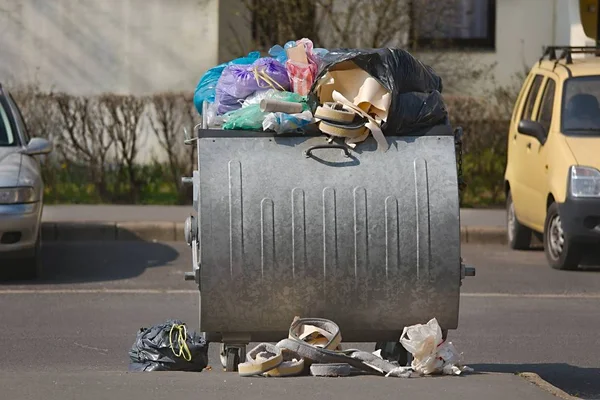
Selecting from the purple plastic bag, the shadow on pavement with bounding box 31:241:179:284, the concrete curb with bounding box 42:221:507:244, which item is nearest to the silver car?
the shadow on pavement with bounding box 31:241:179:284

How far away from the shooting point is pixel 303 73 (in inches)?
276

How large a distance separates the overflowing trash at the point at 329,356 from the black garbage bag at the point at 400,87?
40.1 inches

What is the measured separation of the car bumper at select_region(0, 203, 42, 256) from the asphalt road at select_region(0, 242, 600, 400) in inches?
13.4

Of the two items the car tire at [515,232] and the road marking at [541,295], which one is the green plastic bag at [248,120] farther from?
the car tire at [515,232]

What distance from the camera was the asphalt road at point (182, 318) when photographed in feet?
20.6

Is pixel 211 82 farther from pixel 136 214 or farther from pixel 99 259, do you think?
pixel 136 214

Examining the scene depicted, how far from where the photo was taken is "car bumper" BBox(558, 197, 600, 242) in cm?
1172

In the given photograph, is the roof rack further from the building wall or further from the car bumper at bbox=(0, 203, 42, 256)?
the building wall

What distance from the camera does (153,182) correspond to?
17094mm

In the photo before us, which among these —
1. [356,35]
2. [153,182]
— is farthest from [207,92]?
[356,35]

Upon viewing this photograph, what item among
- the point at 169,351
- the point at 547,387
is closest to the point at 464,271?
the point at 547,387

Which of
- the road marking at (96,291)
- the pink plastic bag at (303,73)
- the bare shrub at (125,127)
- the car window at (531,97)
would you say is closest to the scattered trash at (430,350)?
the pink plastic bag at (303,73)

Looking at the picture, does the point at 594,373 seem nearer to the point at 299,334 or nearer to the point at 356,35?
the point at 299,334

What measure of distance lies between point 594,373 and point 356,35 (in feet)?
41.1
